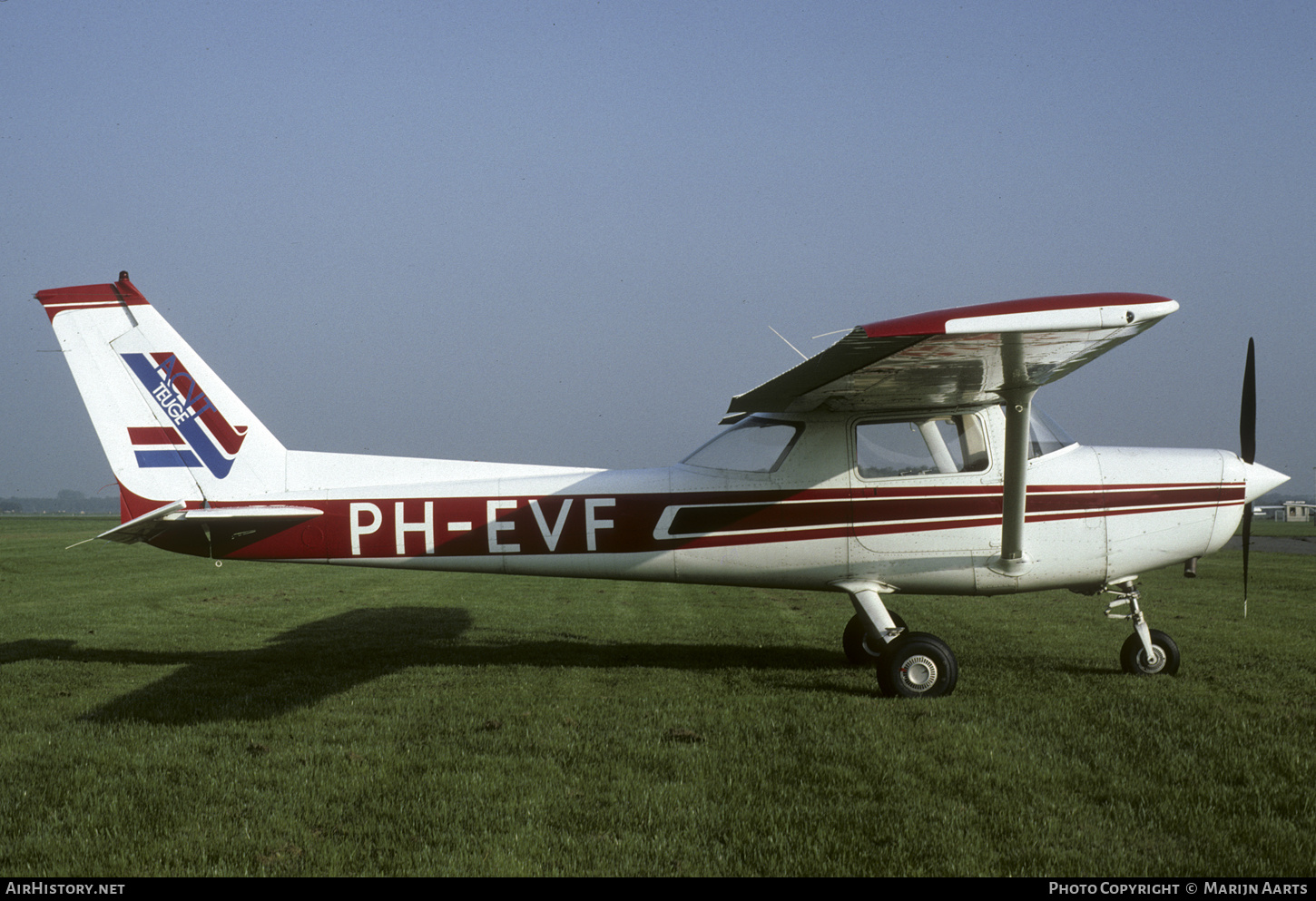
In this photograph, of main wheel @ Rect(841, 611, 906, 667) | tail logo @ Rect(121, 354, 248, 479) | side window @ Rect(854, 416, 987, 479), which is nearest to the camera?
side window @ Rect(854, 416, 987, 479)

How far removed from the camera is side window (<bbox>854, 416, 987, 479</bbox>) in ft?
26.1

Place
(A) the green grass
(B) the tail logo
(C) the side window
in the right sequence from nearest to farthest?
1. (C) the side window
2. (B) the tail logo
3. (A) the green grass

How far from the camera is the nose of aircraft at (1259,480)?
781 cm

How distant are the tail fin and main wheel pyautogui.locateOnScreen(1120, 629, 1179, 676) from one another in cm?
801

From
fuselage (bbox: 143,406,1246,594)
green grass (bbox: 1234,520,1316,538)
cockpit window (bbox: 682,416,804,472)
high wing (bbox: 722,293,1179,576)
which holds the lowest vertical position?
green grass (bbox: 1234,520,1316,538)

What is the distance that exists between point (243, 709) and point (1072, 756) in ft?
19.3

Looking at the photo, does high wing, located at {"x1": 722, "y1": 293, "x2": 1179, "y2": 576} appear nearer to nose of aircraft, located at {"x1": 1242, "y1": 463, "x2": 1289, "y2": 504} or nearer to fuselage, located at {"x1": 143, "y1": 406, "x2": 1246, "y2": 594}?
fuselage, located at {"x1": 143, "y1": 406, "x2": 1246, "y2": 594}

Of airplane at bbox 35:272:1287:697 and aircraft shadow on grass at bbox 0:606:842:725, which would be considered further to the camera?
airplane at bbox 35:272:1287:697

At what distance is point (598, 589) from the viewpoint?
16.3 m

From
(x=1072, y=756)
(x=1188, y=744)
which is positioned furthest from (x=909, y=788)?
(x=1188, y=744)

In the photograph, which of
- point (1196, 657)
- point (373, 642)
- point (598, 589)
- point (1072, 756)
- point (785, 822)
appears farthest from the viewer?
point (598, 589)

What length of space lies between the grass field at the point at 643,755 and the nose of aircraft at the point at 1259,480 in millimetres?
1612

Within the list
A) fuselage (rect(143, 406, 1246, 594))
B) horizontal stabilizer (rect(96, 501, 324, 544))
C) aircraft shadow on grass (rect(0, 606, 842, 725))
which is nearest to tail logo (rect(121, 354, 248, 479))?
horizontal stabilizer (rect(96, 501, 324, 544))
